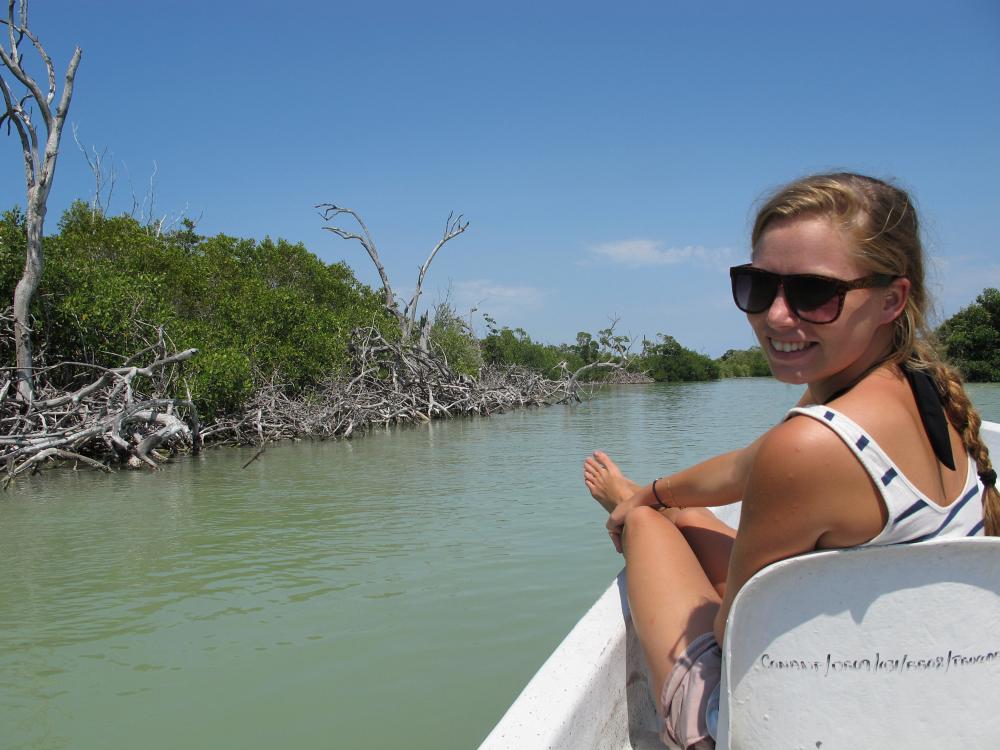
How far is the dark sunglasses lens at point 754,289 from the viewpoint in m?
1.37

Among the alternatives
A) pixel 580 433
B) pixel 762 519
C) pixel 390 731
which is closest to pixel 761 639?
pixel 762 519

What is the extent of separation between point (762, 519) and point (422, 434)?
14.0 m

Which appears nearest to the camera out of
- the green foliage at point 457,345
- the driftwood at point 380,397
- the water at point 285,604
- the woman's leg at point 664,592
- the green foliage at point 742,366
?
the woman's leg at point 664,592

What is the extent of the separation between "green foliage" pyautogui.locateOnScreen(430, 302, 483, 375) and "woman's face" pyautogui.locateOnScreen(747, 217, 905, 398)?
21289 mm

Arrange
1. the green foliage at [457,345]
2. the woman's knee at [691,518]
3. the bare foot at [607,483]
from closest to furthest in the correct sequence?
1. the woman's knee at [691,518]
2. the bare foot at [607,483]
3. the green foliage at [457,345]

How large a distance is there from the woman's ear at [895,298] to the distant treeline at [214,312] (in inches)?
13.3

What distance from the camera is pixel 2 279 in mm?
10422

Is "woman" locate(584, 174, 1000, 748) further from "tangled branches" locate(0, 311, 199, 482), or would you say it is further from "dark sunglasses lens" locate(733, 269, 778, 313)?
"tangled branches" locate(0, 311, 199, 482)

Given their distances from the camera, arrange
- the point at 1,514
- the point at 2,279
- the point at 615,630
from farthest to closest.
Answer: the point at 2,279, the point at 1,514, the point at 615,630

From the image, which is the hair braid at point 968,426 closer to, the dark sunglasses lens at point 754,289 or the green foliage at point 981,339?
the dark sunglasses lens at point 754,289

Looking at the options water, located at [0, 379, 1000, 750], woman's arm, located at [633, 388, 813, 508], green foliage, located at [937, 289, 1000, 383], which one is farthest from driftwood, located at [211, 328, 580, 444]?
green foliage, located at [937, 289, 1000, 383]

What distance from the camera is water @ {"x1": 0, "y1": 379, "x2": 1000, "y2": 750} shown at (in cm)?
285

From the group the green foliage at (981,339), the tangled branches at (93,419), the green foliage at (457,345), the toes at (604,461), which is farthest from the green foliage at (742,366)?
the toes at (604,461)

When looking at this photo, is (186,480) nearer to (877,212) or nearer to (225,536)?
(225,536)
